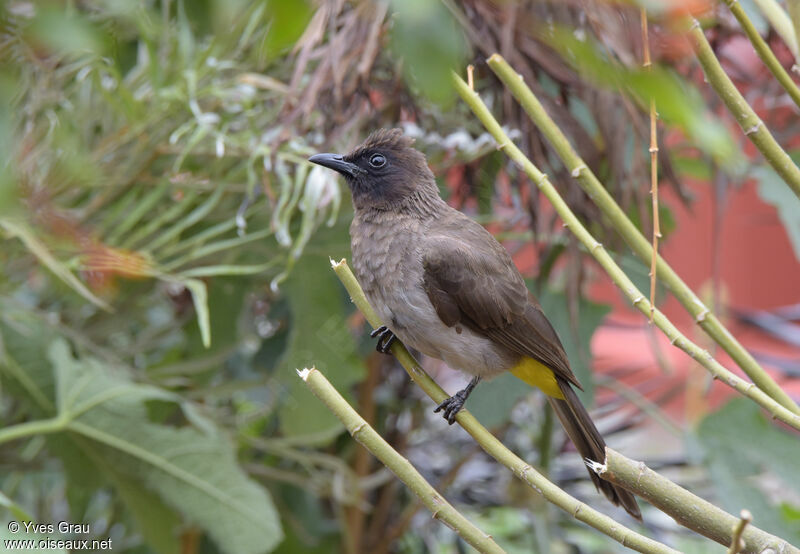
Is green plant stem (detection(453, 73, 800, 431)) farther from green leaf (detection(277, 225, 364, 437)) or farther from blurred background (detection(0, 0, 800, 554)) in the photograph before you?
green leaf (detection(277, 225, 364, 437))

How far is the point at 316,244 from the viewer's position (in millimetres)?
1918

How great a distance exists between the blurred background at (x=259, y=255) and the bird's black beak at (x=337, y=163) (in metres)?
0.06

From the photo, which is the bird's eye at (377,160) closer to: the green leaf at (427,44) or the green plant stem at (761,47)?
the green plant stem at (761,47)

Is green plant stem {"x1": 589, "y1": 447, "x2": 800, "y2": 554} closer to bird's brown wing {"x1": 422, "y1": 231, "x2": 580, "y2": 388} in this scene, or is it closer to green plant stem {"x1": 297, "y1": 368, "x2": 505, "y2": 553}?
green plant stem {"x1": 297, "y1": 368, "x2": 505, "y2": 553}

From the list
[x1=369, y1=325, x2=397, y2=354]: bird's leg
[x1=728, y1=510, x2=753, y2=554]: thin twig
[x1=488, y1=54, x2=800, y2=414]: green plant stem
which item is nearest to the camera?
[x1=728, y1=510, x2=753, y2=554]: thin twig

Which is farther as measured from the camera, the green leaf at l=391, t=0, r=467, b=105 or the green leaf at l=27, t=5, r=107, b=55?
the green leaf at l=27, t=5, r=107, b=55

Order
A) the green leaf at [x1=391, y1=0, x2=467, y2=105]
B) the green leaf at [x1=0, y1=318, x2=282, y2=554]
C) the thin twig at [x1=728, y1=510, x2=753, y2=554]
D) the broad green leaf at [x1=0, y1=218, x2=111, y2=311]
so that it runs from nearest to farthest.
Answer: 1. the green leaf at [x1=391, y1=0, x2=467, y2=105]
2. the thin twig at [x1=728, y1=510, x2=753, y2=554]
3. the broad green leaf at [x1=0, y1=218, x2=111, y2=311]
4. the green leaf at [x1=0, y1=318, x2=282, y2=554]

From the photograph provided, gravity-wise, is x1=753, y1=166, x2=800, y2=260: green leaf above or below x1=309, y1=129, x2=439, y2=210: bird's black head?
above

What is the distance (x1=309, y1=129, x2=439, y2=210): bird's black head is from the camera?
1597 mm

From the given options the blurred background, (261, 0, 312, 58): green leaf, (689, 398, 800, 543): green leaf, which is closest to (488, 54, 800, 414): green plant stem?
the blurred background

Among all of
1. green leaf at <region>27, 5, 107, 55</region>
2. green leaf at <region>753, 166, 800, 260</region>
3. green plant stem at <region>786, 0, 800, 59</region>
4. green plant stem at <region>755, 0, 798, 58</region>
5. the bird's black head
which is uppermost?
green plant stem at <region>786, 0, 800, 59</region>

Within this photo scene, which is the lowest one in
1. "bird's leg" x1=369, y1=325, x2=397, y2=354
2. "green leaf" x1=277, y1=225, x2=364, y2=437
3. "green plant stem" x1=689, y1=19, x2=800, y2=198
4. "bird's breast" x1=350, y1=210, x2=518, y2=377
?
"green leaf" x1=277, y1=225, x2=364, y2=437

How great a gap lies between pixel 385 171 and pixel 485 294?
281 mm

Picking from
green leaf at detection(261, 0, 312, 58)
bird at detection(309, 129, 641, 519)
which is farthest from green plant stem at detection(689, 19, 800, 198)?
bird at detection(309, 129, 641, 519)
